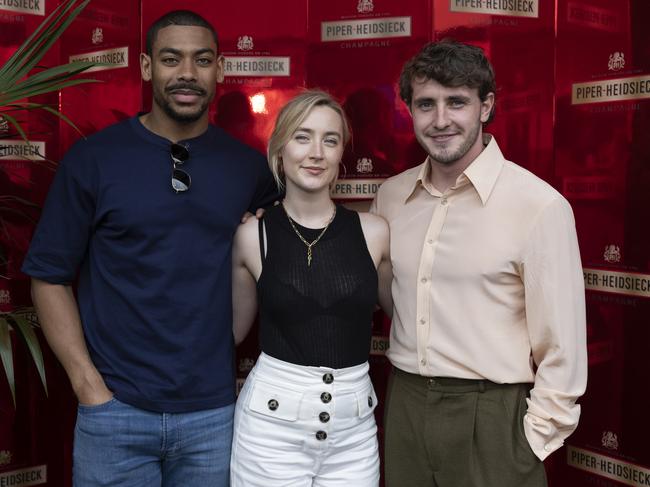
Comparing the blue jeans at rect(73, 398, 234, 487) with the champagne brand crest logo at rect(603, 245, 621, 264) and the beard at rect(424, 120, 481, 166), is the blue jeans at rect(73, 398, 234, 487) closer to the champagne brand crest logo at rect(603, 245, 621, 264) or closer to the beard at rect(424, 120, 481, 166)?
the beard at rect(424, 120, 481, 166)

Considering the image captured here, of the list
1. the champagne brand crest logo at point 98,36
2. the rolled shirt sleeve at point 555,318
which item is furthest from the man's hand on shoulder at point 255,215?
the champagne brand crest logo at point 98,36

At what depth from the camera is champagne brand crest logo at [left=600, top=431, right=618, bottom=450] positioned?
2.66 m

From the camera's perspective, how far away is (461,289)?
2.01 m

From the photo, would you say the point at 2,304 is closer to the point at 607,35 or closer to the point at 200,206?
the point at 200,206

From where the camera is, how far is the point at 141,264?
2021mm

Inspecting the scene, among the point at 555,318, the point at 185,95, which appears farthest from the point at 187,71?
the point at 555,318

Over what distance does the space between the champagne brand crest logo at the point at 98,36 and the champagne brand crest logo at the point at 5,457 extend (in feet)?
5.54

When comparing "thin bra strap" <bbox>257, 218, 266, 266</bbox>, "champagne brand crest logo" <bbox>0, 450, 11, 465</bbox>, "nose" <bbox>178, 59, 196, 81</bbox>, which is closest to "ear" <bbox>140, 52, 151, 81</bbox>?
"nose" <bbox>178, 59, 196, 81</bbox>

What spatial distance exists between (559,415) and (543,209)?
0.56 m

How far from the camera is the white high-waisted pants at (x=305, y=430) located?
1935 mm

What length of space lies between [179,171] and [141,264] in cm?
30

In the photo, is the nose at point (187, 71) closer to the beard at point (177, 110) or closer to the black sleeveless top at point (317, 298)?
the beard at point (177, 110)

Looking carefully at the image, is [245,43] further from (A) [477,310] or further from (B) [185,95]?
(A) [477,310]

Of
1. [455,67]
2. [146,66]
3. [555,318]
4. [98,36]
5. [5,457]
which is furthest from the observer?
[98,36]
